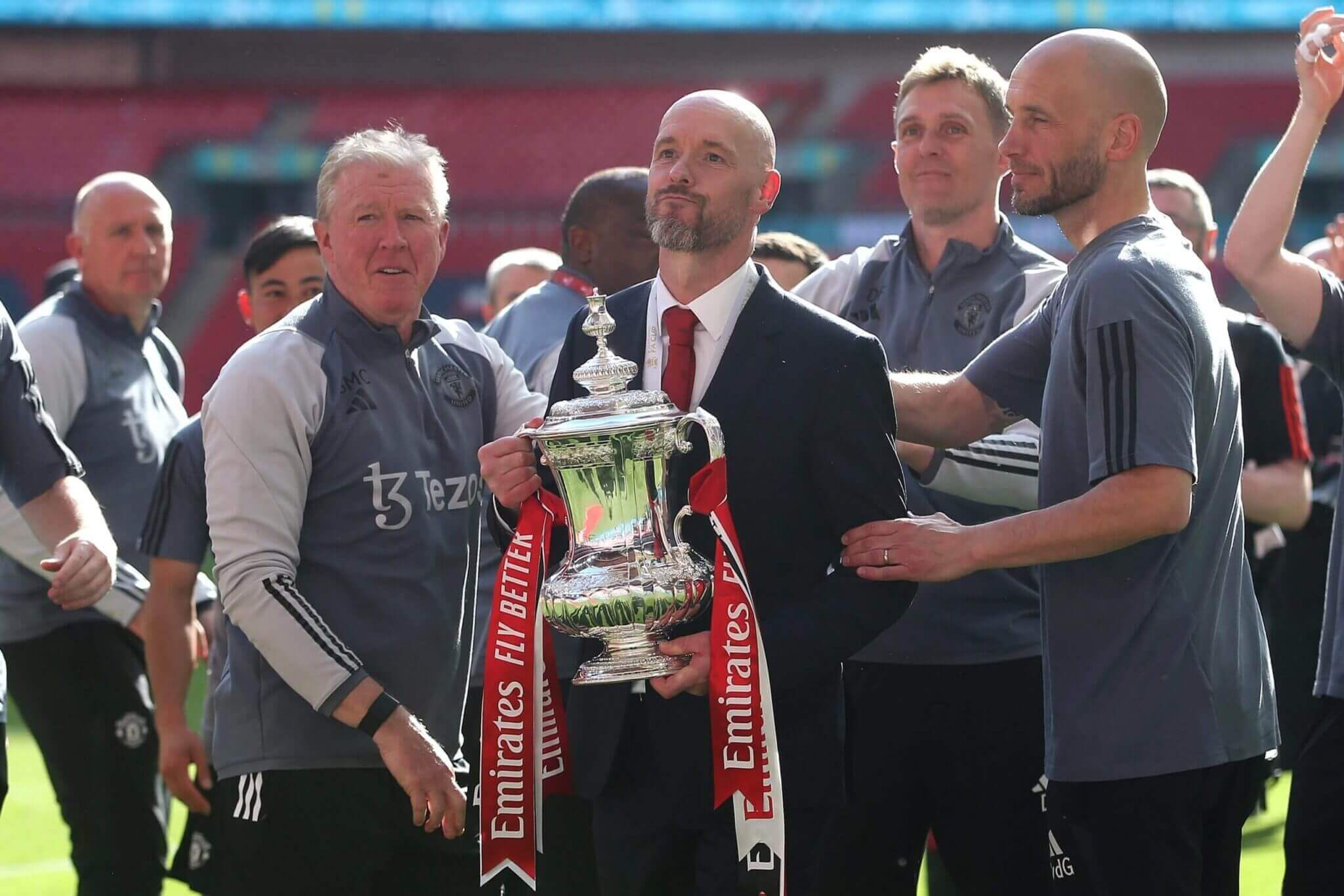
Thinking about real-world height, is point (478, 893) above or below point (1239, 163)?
below

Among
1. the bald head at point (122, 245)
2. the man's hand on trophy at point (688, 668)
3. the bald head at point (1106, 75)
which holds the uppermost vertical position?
the bald head at point (122, 245)

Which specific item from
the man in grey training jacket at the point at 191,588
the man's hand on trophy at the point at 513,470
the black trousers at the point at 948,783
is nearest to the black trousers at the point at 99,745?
the man in grey training jacket at the point at 191,588

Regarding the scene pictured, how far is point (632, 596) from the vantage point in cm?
247

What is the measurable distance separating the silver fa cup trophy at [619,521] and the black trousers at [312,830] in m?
0.81

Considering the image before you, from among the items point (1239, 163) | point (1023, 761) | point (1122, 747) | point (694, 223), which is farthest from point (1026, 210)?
point (1239, 163)

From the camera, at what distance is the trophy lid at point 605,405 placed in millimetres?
2447

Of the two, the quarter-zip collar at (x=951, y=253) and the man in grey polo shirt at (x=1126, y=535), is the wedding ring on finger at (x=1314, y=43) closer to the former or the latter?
the man in grey polo shirt at (x=1126, y=535)

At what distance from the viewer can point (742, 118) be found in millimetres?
2805

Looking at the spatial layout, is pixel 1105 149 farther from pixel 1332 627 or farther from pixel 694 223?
pixel 1332 627

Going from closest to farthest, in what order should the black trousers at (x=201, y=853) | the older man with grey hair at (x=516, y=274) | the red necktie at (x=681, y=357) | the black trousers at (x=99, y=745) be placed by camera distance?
the red necktie at (x=681, y=357), the black trousers at (x=201, y=853), the black trousers at (x=99, y=745), the older man with grey hair at (x=516, y=274)

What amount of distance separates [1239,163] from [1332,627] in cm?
2213

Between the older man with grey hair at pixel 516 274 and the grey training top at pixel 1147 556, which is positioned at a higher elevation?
the older man with grey hair at pixel 516 274

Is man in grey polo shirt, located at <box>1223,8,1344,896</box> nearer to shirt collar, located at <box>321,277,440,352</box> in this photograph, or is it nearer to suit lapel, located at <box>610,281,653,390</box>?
suit lapel, located at <box>610,281,653,390</box>

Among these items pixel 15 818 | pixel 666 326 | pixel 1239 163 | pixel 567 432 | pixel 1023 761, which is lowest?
pixel 15 818
